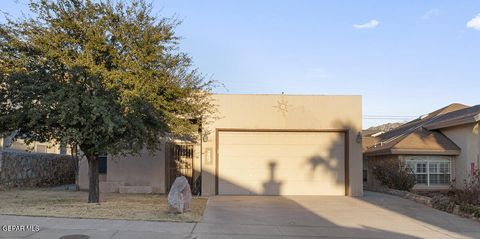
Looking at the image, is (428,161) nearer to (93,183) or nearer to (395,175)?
(395,175)

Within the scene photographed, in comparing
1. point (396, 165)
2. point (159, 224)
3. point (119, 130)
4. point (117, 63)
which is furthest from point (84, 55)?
point (396, 165)

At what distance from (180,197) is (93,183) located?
12.1ft

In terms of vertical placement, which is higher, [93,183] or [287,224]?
[93,183]

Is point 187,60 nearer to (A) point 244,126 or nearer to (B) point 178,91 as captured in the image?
(B) point 178,91

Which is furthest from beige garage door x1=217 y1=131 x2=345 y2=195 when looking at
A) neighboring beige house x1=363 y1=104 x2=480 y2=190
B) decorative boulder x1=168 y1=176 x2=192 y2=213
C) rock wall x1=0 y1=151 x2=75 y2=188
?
rock wall x1=0 y1=151 x2=75 y2=188

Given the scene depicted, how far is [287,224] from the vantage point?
12.9 metres

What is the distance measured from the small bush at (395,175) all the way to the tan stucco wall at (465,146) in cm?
261

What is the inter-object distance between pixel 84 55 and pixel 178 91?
120 inches

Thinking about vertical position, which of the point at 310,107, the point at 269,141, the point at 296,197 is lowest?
the point at 296,197

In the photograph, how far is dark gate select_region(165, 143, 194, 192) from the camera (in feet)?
71.7

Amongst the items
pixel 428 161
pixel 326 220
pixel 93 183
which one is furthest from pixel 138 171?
pixel 428 161

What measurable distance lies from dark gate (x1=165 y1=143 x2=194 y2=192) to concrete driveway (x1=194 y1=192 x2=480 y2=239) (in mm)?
3316

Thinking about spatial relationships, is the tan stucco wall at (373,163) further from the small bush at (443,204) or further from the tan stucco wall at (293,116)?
the small bush at (443,204)

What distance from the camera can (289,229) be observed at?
12086mm
